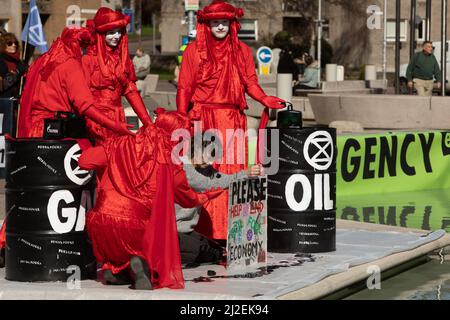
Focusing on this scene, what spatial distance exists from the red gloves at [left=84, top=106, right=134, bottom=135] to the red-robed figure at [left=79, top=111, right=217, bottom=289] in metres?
0.35

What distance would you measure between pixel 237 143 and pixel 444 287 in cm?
203

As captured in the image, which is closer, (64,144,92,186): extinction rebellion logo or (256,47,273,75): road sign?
(64,144,92,186): extinction rebellion logo

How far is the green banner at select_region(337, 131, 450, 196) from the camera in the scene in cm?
1719

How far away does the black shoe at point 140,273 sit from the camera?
920 cm

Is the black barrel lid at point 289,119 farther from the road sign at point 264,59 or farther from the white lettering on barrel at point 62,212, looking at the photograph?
the road sign at point 264,59

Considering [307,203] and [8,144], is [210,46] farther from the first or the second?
[8,144]

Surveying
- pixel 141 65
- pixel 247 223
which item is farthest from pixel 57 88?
pixel 141 65

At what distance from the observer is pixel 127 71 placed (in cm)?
1074

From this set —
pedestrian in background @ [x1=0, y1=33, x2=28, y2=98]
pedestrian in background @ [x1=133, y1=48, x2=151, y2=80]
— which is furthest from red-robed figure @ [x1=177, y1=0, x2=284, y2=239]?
pedestrian in background @ [x1=133, y1=48, x2=151, y2=80]

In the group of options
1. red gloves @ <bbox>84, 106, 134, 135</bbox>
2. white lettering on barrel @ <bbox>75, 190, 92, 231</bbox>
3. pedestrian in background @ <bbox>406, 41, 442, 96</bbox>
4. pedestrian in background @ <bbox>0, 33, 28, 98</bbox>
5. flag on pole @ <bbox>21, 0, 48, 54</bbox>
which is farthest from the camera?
pedestrian in background @ <bbox>406, 41, 442, 96</bbox>

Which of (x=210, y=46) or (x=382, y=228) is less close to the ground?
(x=210, y=46)

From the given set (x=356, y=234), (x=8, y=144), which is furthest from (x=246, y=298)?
(x=356, y=234)

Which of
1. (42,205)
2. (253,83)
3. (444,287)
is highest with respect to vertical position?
(253,83)

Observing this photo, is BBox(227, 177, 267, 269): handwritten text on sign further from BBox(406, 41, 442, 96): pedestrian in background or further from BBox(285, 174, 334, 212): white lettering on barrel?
BBox(406, 41, 442, 96): pedestrian in background
